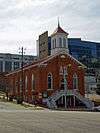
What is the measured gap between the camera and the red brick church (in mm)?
64062

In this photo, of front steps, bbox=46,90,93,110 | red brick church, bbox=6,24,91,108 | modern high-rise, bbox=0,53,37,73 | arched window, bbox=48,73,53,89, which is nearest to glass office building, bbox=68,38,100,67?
modern high-rise, bbox=0,53,37,73

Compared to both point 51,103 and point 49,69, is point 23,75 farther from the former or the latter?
point 51,103

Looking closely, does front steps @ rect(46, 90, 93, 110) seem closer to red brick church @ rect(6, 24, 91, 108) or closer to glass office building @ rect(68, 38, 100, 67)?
red brick church @ rect(6, 24, 91, 108)

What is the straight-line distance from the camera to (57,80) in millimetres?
65688

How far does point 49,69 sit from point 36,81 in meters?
3.54

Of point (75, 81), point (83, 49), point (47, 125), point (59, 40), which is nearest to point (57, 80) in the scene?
point (75, 81)

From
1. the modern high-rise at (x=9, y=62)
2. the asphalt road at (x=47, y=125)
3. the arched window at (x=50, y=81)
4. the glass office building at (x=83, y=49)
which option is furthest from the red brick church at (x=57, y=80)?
the modern high-rise at (x=9, y=62)

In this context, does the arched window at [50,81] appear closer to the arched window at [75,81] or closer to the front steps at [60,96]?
the front steps at [60,96]

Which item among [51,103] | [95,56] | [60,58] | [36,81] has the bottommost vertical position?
[51,103]

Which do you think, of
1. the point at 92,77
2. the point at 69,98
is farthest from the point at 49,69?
the point at 92,77

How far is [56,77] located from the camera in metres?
65.9

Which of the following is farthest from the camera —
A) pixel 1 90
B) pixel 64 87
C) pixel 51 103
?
pixel 1 90

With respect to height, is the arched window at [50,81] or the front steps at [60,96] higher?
the arched window at [50,81]

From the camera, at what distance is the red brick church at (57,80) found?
2522 inches
